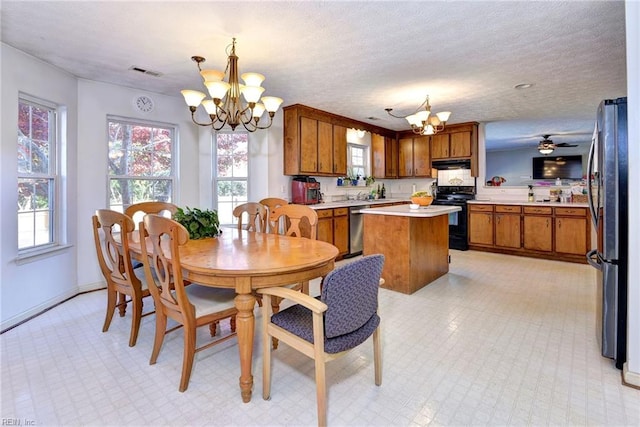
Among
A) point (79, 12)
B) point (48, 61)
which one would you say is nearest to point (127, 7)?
point (79, 12)

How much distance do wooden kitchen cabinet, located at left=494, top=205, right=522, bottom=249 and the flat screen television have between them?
551cm

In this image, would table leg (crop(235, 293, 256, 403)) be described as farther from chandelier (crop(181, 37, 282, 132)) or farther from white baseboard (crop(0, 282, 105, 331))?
white baseboard (crop(0, 282, 105, 331))

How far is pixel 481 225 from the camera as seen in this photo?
568 cm

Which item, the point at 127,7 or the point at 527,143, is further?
the point at 527,143

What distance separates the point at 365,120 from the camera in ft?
18.8

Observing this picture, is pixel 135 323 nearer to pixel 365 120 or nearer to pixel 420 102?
pixel 420 102

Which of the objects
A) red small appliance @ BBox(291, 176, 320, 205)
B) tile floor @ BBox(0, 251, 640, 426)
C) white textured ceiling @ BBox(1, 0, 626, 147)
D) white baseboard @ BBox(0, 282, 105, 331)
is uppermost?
white textured ceiling @ BBox(1, 0, 626, 147)

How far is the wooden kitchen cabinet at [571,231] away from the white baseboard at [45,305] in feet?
20.4

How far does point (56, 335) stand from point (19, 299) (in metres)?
0.64

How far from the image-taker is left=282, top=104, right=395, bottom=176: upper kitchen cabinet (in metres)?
4.70

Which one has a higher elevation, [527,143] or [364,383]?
[527,143]

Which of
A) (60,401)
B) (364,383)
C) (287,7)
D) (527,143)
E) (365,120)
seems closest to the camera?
(60,401)

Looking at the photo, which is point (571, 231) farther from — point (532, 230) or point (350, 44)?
point (350, 44)

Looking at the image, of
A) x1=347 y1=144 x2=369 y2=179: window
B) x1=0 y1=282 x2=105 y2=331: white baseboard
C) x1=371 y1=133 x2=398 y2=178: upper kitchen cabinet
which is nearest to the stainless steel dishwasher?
x1=347 y1=144 x2=369 y2=179: window
